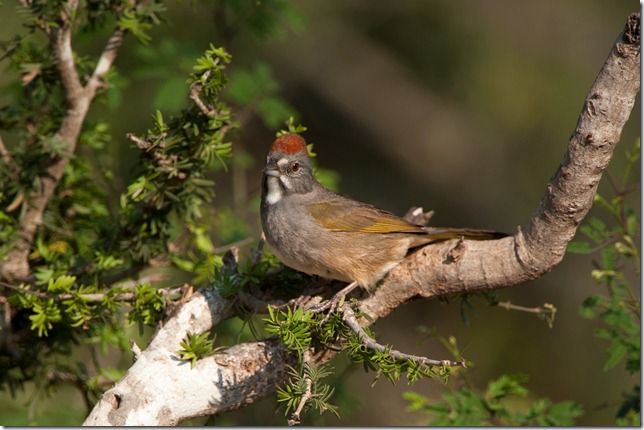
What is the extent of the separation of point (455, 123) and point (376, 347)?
8353 millimetres

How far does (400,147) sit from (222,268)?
7398 millimetres

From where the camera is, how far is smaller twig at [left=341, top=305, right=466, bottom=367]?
11.1ft

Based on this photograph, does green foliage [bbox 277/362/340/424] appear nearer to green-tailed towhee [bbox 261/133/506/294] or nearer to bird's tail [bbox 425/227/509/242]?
green-tailed towhee [bbox 261/133/506/294]

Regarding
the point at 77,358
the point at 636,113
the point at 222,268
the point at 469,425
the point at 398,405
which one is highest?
the point at 636,113

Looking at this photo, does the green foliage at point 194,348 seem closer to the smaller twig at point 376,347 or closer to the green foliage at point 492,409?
the smaller twig at point 376,347

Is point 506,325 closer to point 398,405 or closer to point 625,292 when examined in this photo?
point 398,405

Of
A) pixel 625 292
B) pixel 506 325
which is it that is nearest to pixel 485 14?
pixel 506 325

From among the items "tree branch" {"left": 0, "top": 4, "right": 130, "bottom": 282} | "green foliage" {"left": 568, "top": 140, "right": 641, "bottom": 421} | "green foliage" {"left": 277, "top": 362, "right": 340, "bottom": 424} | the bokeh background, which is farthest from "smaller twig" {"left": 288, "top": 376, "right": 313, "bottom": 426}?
the bokeh background

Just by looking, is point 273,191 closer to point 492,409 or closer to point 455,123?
point 492,409

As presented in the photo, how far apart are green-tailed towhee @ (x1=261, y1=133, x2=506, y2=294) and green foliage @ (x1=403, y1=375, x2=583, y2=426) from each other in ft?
3.11

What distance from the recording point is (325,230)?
16.5ft

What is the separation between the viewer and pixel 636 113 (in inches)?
364

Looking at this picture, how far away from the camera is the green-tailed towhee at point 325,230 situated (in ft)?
15.4

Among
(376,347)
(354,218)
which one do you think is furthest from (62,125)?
Result: (376,347)
